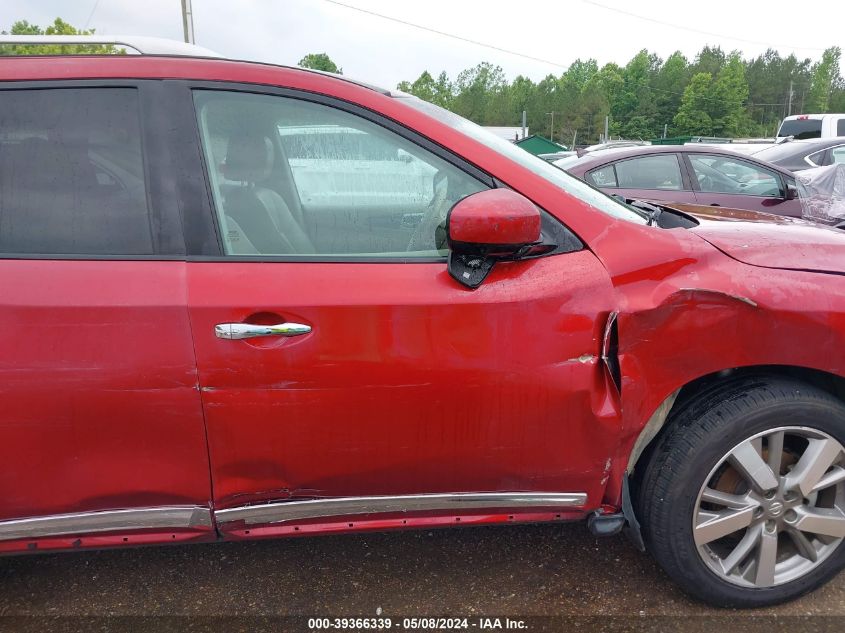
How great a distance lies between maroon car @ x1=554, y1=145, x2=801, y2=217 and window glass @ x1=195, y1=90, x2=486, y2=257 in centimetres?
430

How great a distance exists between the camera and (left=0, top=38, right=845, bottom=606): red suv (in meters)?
1.70

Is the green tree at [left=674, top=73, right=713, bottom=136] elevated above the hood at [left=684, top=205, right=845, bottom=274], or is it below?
above

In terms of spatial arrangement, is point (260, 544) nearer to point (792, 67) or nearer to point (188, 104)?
point (188, 104)

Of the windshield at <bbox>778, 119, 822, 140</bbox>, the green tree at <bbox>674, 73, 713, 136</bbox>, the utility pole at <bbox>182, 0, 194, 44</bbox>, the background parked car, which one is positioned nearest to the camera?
the background parked car

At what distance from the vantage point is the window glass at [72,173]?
1752 millimetres

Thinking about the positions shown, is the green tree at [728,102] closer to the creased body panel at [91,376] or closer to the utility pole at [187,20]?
the utility pole at [187,20]

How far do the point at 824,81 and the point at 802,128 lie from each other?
93791 mm

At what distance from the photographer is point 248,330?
5.51 ft

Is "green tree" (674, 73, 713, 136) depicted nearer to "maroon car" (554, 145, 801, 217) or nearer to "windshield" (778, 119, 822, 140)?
"windshield" (778, 119, 822, 140)

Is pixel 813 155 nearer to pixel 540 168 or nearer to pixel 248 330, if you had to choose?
pixel 540 168

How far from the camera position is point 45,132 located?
69.7 inches

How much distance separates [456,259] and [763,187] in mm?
5439

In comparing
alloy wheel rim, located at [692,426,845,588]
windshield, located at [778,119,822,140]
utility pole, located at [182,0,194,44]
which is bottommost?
alloy wheel rim, located at [692,426,845,588]

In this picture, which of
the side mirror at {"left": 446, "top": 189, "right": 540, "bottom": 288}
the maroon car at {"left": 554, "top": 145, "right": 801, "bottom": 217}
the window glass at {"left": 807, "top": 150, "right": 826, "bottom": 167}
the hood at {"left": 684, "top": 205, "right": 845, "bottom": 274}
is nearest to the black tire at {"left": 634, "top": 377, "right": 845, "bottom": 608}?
the hood at {"left": 684, "top": 205, "right": 845, "bottom": 274}
